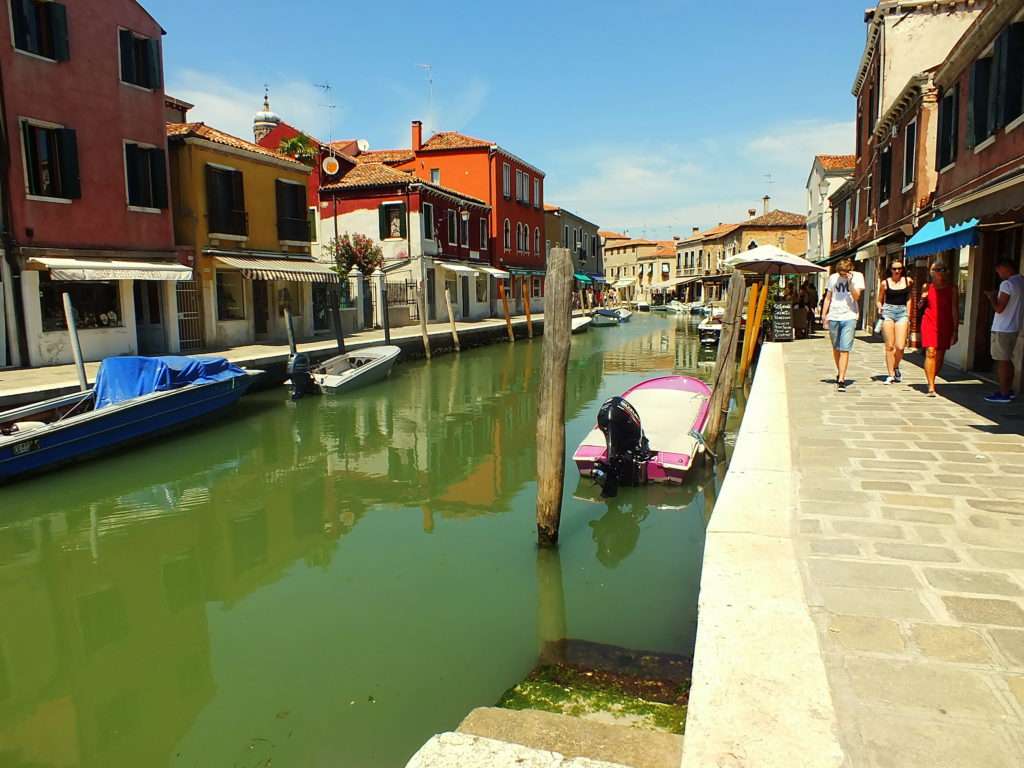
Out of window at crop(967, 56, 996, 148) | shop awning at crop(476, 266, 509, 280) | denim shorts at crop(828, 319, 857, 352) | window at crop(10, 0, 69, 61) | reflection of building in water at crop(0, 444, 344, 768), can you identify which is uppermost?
window at crop(10, 0, 69, 61)

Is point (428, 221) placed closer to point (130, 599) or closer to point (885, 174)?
point (885, 174)

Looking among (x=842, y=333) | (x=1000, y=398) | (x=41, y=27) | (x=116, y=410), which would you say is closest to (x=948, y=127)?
(x=842, y=333)

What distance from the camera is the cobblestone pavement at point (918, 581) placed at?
217 centimetres

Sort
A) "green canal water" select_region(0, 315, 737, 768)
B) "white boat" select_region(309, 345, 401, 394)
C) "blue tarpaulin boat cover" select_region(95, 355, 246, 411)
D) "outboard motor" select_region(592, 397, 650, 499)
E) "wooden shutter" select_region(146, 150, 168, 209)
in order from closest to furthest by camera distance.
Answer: "green canal water" select_region(0, 315, 737, 768) < "outboard motor" select_region(592, 397, 650, 499) < "blue tarpaulin boat cover" select_region(95, 355, 246, 411) < "white boat" select_region(309, 345, 401, 394) < "wooden shutter" select_region(146, 150, 168, 209)

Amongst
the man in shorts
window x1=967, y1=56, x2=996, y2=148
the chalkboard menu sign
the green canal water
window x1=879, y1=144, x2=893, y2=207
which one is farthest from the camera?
the chalkboard menu sign

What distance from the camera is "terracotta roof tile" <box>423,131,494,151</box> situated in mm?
33928

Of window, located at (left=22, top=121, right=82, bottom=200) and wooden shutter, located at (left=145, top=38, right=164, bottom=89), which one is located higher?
wooden shutter, located at (left=145, top=38, right=164, bottom=89)

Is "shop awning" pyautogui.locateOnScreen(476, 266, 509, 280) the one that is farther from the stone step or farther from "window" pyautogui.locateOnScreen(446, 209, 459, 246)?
the stone step

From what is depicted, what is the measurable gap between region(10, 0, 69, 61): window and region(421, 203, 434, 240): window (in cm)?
1445

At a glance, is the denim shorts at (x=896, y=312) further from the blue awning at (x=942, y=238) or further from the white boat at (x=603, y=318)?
the white boat at (x=603, y=318)

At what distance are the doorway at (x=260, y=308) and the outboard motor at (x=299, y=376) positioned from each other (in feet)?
18.9

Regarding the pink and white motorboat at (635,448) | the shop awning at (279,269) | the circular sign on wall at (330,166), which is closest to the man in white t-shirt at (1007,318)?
the pink and white motorboat at (635,448)

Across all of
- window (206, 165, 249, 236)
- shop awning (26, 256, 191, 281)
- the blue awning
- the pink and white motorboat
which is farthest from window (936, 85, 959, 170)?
window (206, 165, 249, 236)

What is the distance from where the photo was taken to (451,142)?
114 feet
